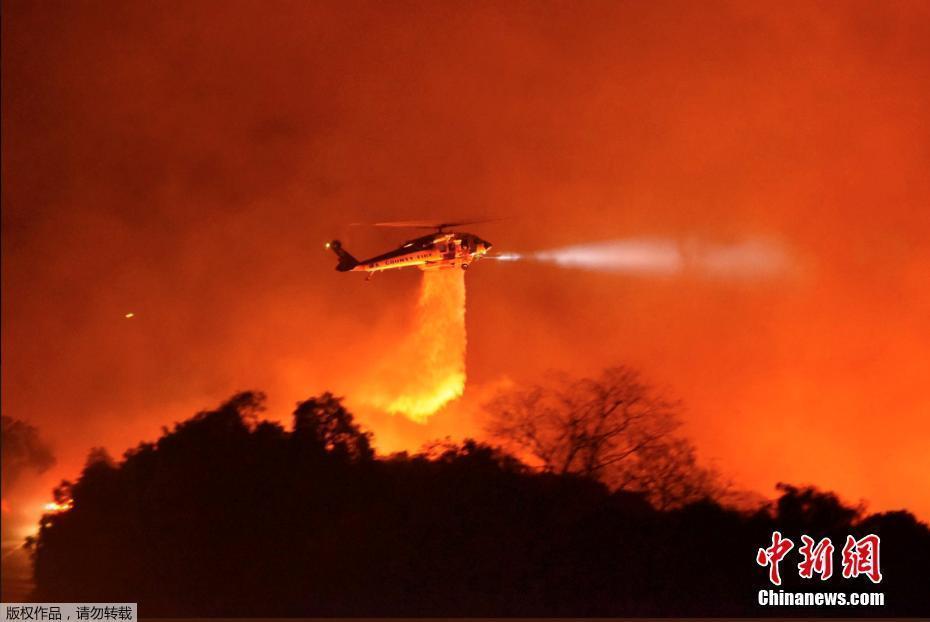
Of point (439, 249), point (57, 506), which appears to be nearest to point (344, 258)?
point (439, 249)

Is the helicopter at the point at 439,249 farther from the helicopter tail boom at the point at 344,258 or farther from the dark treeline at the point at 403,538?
the dark treeline at the point at 403,538

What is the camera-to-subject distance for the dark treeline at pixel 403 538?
19.1 metres

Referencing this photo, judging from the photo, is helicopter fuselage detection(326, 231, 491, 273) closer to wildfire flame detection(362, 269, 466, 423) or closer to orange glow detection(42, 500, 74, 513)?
wildfire flame detection(362, 269, 466, 423)

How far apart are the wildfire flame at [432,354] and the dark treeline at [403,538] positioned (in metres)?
2.90

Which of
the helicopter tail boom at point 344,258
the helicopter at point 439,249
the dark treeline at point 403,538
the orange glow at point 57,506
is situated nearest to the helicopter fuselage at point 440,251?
the helicopter at point 439,249

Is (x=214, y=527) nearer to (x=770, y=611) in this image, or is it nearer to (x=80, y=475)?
(x=80, y=475)

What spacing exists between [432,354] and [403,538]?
7.12 meters

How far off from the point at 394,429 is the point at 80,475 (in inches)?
309

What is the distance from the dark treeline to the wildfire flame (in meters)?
2.90

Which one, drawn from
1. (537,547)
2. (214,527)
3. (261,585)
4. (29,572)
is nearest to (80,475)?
(29,572)

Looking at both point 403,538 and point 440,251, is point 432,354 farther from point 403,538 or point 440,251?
point 403,538

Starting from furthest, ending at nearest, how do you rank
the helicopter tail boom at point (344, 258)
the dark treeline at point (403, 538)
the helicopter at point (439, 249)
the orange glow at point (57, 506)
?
the helicopter tail boom at point (344, 258)
the orange glow at point (57, 506)
the helicopter at point (439, 249)
the dark treeline at point (403, 538)

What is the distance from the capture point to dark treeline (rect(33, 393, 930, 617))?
19.1m

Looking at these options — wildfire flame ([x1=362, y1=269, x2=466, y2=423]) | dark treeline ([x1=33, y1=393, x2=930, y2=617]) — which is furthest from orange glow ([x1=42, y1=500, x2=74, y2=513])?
wildfire flame ([x1=362, y1=269, x2=466, y2=423])
